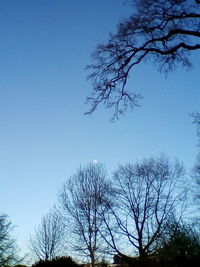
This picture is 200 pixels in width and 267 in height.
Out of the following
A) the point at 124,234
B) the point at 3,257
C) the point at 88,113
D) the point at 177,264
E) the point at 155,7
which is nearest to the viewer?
the point at 155,7

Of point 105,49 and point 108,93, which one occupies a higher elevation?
point 105,49

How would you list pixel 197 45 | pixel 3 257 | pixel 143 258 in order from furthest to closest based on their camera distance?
pixel 3 257
pixel 143 258
pixel 197 45

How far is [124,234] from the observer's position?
25125 mm

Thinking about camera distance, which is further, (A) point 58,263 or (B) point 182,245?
(A) point 58,263

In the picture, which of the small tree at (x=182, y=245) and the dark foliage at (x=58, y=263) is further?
the dark foliage at (x=58, y=263)

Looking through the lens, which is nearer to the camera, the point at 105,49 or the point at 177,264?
the point at 105,49

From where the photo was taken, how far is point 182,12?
332 inches

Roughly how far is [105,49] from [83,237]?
20573 millimetres

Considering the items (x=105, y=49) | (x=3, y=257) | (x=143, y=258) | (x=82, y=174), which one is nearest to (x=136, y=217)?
(x=143, y=258)

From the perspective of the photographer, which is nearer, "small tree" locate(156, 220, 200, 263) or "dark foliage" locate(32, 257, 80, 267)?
"small tree" locate(156, 220, 200, 263)

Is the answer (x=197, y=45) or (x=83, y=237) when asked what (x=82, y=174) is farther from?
(x=197, y=45)

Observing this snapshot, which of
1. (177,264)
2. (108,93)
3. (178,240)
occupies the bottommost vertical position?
(177,264)

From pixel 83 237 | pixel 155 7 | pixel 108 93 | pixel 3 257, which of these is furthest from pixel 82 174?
pixel 155 7

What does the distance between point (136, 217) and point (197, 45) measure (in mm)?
20394
